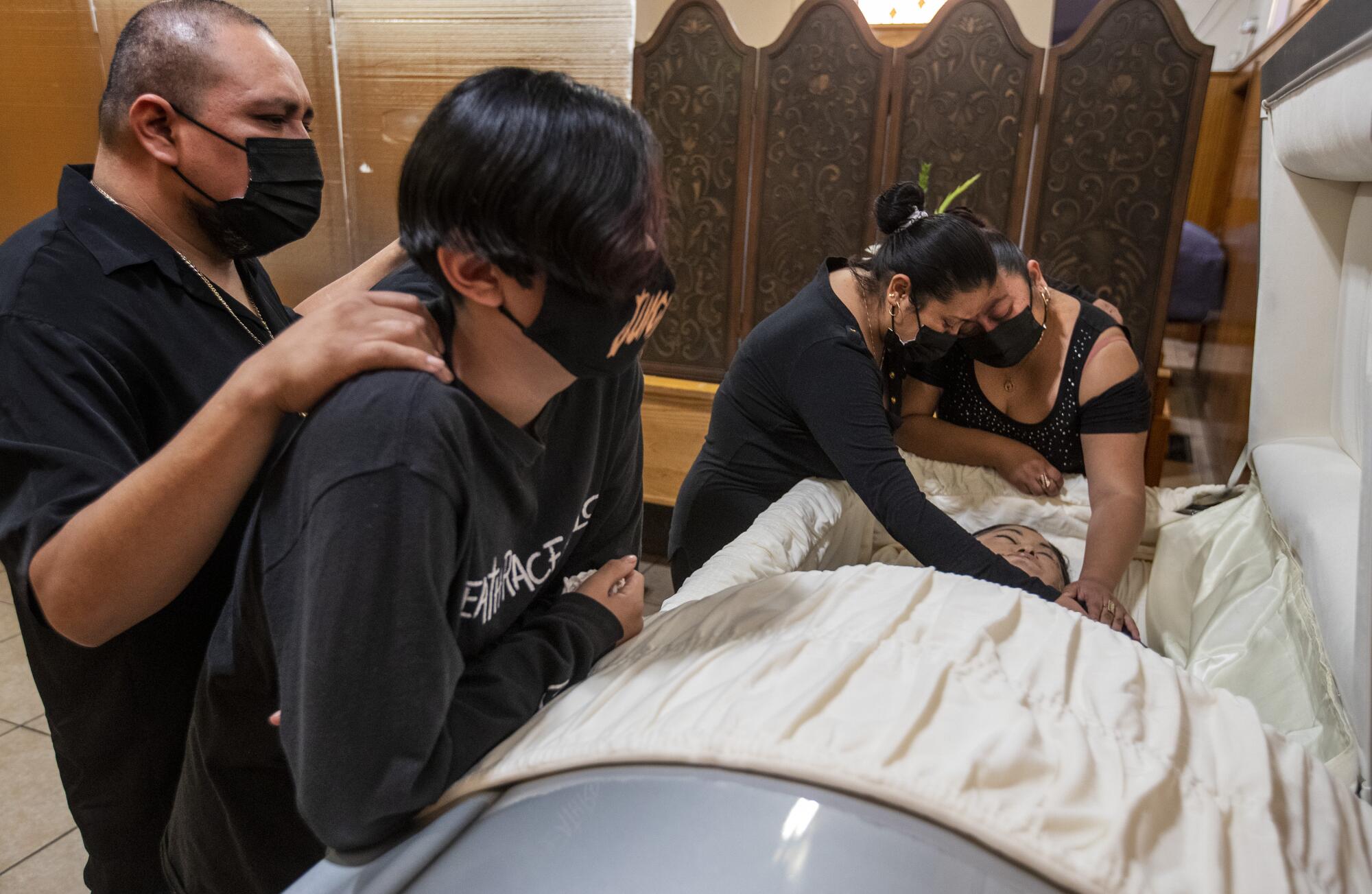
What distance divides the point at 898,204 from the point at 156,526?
1.40m

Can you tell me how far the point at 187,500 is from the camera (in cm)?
76

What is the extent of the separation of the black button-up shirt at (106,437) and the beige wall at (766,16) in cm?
266

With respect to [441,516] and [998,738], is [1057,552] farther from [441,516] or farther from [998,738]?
[441,516]

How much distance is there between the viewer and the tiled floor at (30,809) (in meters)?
1.70

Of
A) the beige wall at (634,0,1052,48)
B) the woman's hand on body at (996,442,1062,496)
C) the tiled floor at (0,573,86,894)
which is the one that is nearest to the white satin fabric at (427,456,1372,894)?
the woman's hand on body at (996,442,1062,496)

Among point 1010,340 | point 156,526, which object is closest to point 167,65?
point 156,526

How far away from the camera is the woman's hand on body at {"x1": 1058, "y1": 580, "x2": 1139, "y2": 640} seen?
1.56 m

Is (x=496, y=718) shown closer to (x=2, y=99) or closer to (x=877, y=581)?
(x=877, y=581)

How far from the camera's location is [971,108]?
2506mm

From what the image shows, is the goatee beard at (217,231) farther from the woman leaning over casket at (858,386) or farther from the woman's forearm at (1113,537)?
the woman's forearm at (1113,537)

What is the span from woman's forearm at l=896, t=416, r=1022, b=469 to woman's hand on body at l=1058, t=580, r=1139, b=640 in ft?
1.43

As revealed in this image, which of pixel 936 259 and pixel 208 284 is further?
pixel 936 259

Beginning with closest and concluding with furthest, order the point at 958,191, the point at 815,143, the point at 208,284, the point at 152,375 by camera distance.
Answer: the point at 152,375 → the point at 208,284 → the point at 958,191 → the point at 815,143

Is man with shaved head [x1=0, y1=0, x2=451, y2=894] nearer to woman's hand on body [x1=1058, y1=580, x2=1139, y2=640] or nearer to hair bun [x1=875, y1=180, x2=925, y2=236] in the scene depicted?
hair bun [x1=875, y1=180, x2=925, y2=236]
